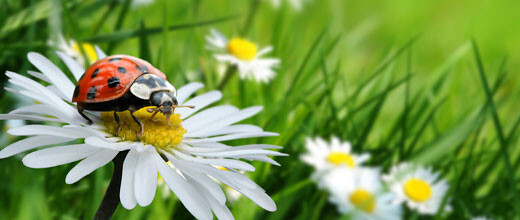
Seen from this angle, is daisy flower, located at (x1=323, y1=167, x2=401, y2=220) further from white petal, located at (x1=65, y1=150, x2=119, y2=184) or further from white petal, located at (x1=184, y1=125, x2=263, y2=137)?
white petal, located at (x1=65, y1=150, x2=119, y2=184)

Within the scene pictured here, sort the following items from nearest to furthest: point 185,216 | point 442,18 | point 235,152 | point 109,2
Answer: point 235,152, point 185,216, point 109,2, point 442,18

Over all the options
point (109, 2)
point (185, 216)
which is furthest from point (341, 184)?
point (109, 2)

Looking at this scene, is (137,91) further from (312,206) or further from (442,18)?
(442,18)

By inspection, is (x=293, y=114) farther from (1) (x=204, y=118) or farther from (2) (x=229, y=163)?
(2) (x=229, y=163)

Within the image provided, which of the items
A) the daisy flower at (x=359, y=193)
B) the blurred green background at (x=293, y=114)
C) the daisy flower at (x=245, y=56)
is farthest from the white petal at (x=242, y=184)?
the daisy flower at (x=245, y=56)

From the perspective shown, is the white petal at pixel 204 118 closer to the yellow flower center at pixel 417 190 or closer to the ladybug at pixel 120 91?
the ladybug at pixel 120 91

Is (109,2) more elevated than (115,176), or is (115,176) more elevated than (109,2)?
(109,2)

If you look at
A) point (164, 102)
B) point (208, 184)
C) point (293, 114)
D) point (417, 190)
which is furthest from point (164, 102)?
point (293, 114)
